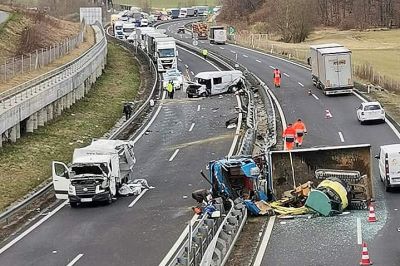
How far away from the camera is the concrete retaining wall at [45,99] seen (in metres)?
41.2

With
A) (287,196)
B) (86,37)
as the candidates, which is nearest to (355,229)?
(287,196)

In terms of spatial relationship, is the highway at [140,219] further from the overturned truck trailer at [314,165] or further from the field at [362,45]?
the field at [362,45]

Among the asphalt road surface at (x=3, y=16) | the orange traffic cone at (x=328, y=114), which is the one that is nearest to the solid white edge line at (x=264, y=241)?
the orange traffic cone at (x=328, y=114)

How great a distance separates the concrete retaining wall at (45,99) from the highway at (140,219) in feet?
20.1

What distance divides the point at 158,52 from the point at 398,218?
52.9m

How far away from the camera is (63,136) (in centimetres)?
4656

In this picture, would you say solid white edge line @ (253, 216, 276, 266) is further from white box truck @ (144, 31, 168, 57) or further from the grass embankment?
white box truck @ (144, 31, 168, 57)

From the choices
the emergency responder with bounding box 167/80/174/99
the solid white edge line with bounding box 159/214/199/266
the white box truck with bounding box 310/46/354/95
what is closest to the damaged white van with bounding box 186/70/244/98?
the emergency responder with bounding box 167/80/174/99

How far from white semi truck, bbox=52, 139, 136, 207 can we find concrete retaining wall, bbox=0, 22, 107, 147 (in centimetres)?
849

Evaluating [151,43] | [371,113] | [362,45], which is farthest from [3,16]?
[371,113]

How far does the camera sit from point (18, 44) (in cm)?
7562

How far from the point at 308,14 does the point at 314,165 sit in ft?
342

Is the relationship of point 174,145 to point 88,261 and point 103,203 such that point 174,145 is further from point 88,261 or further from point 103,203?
point 88,261

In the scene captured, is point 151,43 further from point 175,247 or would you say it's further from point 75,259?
point 75,259
